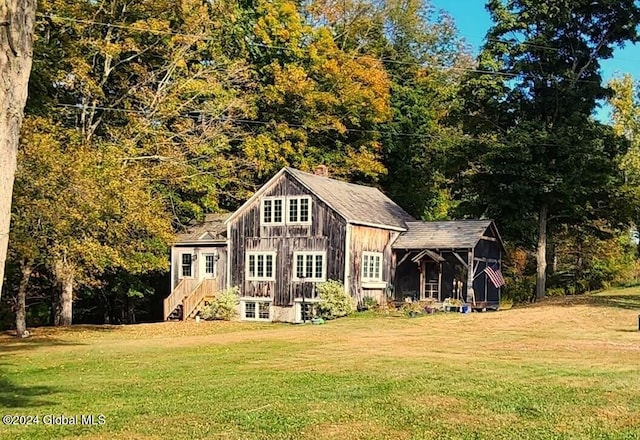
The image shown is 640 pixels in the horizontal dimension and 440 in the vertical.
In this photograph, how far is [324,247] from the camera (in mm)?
33312

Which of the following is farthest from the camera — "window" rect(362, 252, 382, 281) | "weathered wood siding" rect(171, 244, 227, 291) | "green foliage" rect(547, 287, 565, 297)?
"green foliage" rect(547, 287, 565, 297)

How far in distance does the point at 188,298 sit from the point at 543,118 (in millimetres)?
19980

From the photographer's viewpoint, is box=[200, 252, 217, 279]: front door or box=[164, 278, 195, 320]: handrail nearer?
box=[164, 278, 195, 320]: handrail

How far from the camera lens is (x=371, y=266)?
3406 cm

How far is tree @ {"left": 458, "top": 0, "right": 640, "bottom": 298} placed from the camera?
35844mm

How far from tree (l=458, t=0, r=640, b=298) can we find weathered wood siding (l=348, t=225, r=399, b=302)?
6473 millimetres

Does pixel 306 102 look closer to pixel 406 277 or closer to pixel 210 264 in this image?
pixel 210 264

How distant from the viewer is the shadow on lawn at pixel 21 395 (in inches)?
443

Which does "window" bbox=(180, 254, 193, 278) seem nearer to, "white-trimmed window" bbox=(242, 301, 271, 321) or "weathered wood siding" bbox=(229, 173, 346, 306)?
"weathered wood siding" bbox=(229, 173, 346, 306)

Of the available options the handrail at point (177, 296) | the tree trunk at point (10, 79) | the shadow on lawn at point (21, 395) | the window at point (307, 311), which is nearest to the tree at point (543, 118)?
the window at point (307, 311)

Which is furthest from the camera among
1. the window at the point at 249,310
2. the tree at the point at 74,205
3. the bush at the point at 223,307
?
the window at the point at 249,310

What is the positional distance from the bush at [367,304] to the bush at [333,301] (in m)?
0.94

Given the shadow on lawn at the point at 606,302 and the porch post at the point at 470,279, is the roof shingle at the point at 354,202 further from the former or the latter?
the shadow on lawn at the point at 606,302

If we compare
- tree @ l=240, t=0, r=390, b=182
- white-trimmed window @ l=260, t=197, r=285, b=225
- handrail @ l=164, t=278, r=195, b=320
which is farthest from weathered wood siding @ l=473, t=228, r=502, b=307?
handrail @ l=164, t=278, r=195, b=320
